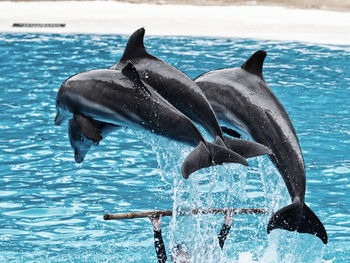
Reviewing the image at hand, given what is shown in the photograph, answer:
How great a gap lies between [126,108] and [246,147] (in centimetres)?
72

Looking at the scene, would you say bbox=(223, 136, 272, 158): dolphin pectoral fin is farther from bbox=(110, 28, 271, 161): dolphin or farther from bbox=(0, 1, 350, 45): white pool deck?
bbox=(0, 1, 350, 45): white pool deck

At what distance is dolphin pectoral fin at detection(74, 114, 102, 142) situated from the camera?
3951 mm

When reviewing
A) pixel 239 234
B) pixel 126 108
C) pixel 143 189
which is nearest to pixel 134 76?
pixel 126 108

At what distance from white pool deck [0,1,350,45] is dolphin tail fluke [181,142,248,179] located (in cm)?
1418

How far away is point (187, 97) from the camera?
3.89 metres

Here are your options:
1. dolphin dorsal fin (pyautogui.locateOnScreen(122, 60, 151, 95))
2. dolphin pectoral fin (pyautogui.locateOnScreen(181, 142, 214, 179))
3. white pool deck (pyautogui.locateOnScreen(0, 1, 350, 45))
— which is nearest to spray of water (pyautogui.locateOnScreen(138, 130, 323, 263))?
dolphin dorsal fin (pyautogui.locateOnScreen(122, 60, 151, 95))

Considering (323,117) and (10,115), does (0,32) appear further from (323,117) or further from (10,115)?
(323,117)

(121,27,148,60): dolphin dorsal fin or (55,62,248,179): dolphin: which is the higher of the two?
(121,27,148,60): dolphin dorsal fin

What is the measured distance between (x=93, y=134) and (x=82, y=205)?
4.04 metres

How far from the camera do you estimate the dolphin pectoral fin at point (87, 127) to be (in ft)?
13.0

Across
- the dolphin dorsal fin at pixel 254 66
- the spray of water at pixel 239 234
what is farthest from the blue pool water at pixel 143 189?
the dolphin dorsal fin at pixel 254 66

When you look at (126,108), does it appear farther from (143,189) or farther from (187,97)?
(143,189)

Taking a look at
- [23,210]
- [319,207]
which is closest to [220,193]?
[319,207]

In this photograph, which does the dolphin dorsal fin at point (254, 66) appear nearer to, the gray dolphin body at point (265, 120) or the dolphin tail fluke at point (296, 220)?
the gray dolphin body at point (265, 120)
